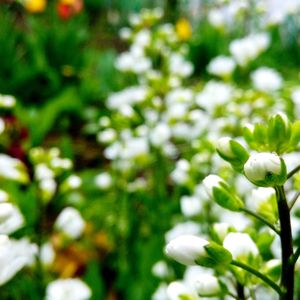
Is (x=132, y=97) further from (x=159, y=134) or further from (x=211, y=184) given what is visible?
(x=211, y=184)

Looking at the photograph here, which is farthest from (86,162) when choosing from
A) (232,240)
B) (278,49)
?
(232,240)

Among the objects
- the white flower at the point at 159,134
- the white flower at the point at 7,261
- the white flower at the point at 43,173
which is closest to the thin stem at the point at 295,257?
the white flower at the point at 7,261

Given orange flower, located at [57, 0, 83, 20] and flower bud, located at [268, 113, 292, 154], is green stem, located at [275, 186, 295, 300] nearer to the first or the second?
flower bud, located at [268, 113, 292, 154]

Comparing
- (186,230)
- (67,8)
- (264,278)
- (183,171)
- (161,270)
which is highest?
(67,8)

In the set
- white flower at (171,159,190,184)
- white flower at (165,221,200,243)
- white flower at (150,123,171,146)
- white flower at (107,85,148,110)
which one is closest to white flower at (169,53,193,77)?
white flower at (107,85,148,110)

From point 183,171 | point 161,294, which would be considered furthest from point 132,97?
point 161,294

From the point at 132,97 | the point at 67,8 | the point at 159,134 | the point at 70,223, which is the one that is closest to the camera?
the point at 70,223

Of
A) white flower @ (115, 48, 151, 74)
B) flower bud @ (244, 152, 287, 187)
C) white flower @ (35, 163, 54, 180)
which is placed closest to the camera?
flower bud @ (244, 152, 287, 187)
